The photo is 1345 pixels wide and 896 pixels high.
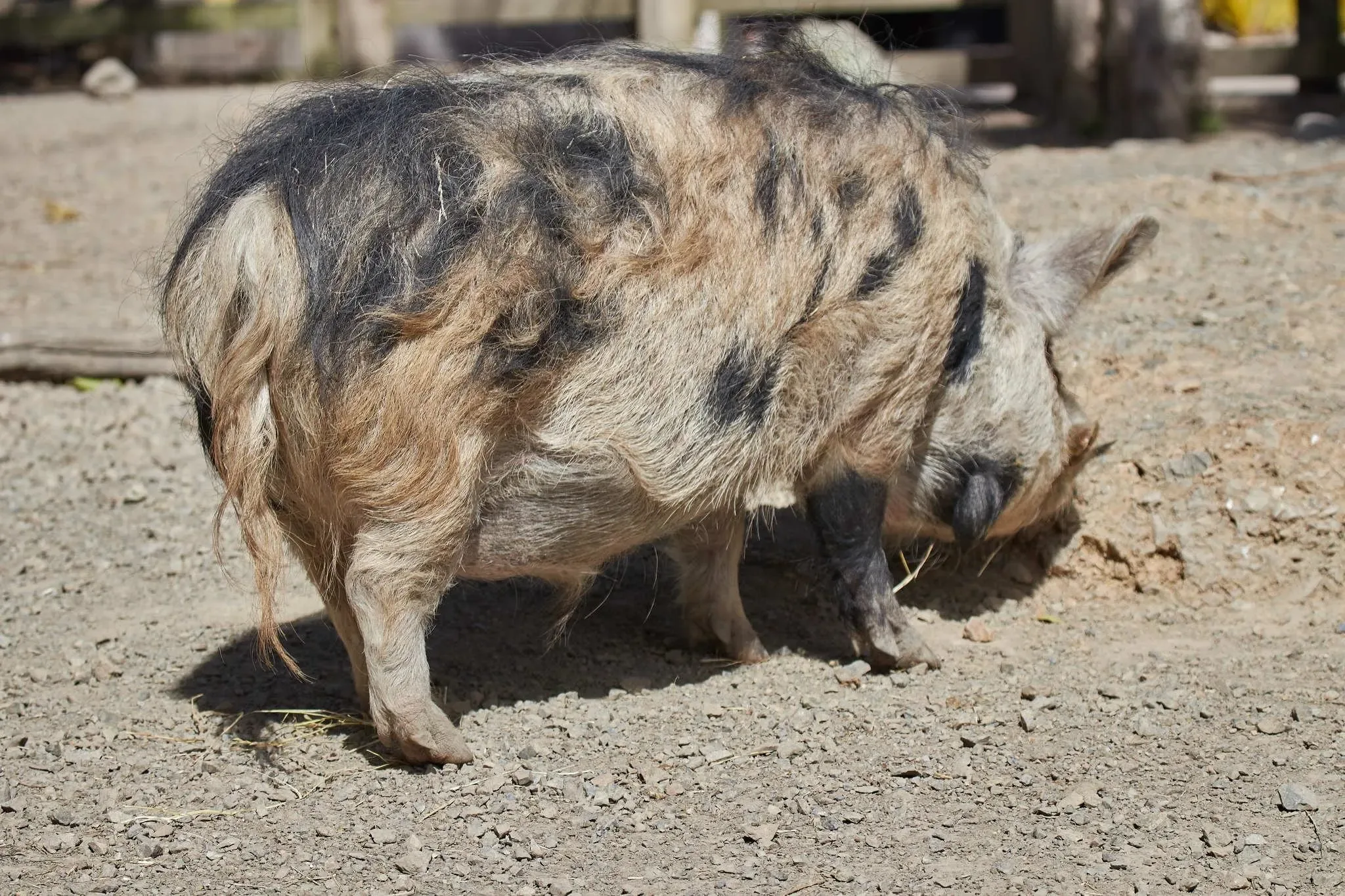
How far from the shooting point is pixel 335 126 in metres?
3.51

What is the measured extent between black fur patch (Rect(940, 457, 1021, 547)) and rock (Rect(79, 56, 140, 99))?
11673mm

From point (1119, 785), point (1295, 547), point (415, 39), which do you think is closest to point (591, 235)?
point (1119, 785)

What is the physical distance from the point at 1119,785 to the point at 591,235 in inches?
70.0

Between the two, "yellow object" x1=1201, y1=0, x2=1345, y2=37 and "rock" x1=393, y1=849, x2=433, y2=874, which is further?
"yellow object" x1=1201, y1=0, x2=1345, y2=37

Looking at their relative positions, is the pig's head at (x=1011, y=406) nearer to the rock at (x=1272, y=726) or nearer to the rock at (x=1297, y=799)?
the rock at (x=1272, y=726)

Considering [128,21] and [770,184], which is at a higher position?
[128,21]

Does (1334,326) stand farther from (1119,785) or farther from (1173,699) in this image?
(1119,785)

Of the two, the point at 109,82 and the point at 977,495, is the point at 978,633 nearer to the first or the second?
the point at 977,495

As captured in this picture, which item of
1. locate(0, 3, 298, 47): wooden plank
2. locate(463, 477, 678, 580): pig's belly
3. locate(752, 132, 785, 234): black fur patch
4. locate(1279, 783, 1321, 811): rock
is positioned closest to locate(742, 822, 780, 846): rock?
locate(463, 477, 678, 580): pig's belly

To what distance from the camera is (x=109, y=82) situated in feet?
45.8

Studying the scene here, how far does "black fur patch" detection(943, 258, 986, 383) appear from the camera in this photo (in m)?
3.95

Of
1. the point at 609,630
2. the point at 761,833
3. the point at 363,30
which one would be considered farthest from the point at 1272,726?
the point at 363,30

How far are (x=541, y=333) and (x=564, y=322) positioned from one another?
0.07 m

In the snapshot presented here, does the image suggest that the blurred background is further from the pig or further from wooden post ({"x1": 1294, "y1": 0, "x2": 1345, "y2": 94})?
the pig
